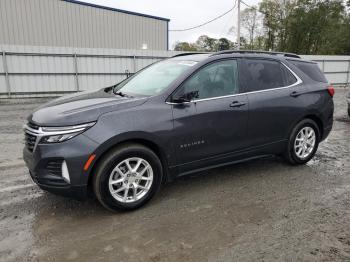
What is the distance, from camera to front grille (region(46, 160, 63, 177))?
116 inches

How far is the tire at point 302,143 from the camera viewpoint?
4609 millimetres

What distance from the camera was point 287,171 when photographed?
4.61m

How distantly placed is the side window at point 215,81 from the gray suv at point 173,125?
13mm

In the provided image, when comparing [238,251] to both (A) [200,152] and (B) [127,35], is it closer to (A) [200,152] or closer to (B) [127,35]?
(A) [200,152]

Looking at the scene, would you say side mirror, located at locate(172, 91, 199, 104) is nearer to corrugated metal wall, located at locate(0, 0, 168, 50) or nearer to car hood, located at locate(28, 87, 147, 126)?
car hood, located at locate(28, 87, 147, 126)

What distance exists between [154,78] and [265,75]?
5.36 feet

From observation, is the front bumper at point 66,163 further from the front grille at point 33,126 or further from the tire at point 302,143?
the tire at point 302,143

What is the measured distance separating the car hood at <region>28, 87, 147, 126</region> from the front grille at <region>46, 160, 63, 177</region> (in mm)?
378

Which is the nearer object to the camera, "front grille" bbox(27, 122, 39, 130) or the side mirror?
"front grille" bbox(27, 122, 39, 130)

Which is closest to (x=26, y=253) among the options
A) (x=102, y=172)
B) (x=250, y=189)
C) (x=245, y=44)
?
(x=102, y=172)

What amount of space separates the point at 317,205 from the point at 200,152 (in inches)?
59.3

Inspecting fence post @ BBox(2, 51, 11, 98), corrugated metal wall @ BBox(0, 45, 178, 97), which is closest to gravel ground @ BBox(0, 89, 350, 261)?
fence post @ BBox(2, 51, 11, 98)

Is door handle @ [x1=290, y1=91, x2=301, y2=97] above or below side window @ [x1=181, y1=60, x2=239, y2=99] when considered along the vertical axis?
below

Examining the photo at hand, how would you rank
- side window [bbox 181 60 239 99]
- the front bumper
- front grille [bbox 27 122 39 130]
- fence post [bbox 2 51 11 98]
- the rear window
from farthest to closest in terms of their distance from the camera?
fence post [bbox 2 51 11 98] < the rear window < side window [bbox 181 60 239 99] < front grille [bbox 27 122 39 130] < the front bumper
